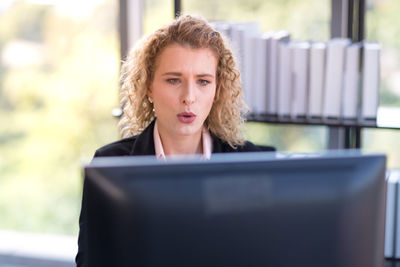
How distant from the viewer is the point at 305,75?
86.2 inches

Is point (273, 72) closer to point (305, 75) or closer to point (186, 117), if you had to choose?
point (305, 75)

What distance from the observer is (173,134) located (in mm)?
1716

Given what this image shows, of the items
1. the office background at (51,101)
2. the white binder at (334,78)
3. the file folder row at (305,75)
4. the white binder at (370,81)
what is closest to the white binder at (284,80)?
the file folder row at (305,75)

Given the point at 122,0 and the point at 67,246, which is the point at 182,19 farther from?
the point at 67,246

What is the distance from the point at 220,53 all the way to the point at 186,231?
1.02m

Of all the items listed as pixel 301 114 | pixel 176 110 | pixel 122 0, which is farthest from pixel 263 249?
pixel 122 0

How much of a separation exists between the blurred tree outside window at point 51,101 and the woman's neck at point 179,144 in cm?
279

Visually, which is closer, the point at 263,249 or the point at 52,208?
the point at 263,249

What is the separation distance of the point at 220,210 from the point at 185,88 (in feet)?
2.85

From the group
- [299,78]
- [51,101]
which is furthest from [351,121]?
[51,101]

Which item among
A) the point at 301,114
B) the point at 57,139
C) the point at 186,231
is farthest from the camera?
the point at 57,139

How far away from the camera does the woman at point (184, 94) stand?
1.67 metres

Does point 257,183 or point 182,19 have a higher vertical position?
point 182,19

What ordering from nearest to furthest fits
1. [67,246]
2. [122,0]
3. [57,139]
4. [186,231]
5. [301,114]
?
[186,231] < [301,114] < [122,0] < [67,246] < [57,139]
